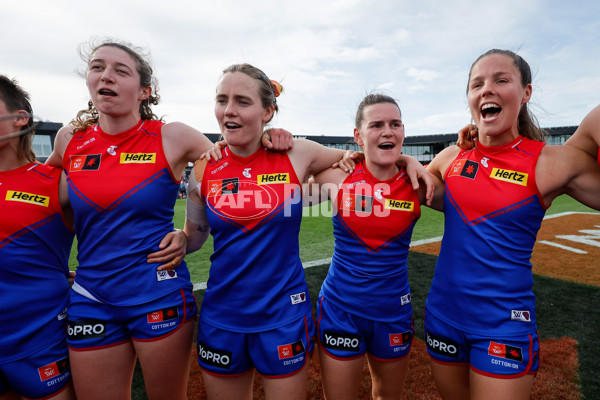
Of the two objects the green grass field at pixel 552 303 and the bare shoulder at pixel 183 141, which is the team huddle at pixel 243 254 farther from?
the green grass field at pixel 552 303

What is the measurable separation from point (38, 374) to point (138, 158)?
1.38 meters

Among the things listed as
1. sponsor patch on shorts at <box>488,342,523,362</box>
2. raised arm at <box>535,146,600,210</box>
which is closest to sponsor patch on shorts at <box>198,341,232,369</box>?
sponsor patch on shorts at <box>488,342,523,362</box>

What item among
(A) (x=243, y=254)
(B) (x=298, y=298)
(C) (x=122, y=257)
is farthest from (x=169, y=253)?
(B) (x=298, y=298)

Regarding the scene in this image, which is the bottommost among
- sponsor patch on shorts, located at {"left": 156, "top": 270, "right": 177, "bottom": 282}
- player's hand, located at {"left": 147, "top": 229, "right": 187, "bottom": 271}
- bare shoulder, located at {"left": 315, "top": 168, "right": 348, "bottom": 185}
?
sponsor patch on shorts, located at {"left": 156, "top": 270, "right": 177, "bottom": 282}

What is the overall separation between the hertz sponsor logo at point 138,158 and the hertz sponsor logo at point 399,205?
1.61 metres

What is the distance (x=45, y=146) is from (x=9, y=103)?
150 feet

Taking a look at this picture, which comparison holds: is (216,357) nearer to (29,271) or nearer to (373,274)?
(373,274)

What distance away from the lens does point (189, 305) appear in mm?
2197

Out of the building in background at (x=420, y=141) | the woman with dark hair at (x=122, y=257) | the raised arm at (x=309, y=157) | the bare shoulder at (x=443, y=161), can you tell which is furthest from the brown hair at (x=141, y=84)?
the building in background at (x=420, y=141)

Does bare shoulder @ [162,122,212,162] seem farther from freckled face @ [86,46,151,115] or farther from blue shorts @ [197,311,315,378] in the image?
blue shorts @ [197,311,315,378]

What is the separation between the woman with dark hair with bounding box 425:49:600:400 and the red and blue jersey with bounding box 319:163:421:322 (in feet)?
0.86

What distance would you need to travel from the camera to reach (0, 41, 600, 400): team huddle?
2.00 m

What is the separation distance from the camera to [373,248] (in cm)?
234

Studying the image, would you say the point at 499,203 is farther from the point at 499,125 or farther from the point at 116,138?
the point at 116,138
